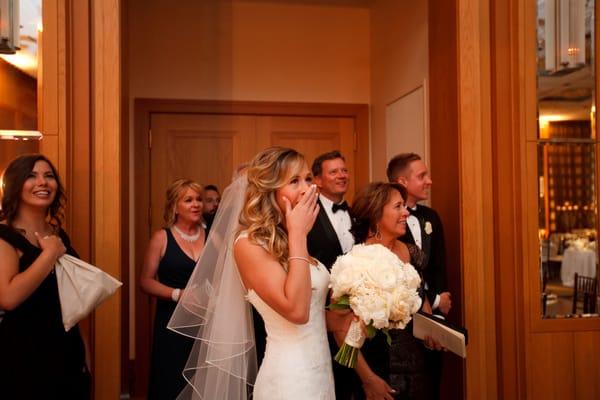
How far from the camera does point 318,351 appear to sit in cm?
215

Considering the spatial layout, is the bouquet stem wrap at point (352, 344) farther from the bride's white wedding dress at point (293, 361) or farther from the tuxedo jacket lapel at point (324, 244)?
the tuxedo jacket lapel at point (324, 244)

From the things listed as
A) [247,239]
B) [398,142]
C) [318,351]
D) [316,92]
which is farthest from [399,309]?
[316,92]

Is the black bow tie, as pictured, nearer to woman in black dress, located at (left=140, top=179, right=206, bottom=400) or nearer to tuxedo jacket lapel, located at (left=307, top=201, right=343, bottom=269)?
tuxedo jacket lapel, located at (left=307, top=201, right=343, bottom=269)

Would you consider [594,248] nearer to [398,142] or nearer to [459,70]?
[459,70]

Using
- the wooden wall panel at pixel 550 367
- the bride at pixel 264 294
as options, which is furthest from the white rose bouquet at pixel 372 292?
the wooden wall panel at pixel 550 367

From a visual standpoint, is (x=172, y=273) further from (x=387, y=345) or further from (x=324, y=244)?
(x=387, y=345)

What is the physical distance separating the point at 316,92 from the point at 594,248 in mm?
2961

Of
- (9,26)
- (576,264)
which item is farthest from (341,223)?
(9,26)

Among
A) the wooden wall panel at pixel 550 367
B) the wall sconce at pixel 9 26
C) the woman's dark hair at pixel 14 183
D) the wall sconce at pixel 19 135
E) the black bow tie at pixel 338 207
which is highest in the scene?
the wall sconce at pixel 9 26

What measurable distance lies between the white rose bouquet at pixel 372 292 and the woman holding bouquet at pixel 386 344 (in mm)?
454

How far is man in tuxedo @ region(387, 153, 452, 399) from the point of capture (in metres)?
3.19

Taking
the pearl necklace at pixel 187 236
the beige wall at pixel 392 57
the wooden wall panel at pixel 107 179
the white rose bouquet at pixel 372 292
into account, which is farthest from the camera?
the beige wall at pixel 392 57

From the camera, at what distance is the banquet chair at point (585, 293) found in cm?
328

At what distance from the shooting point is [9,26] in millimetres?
2818
